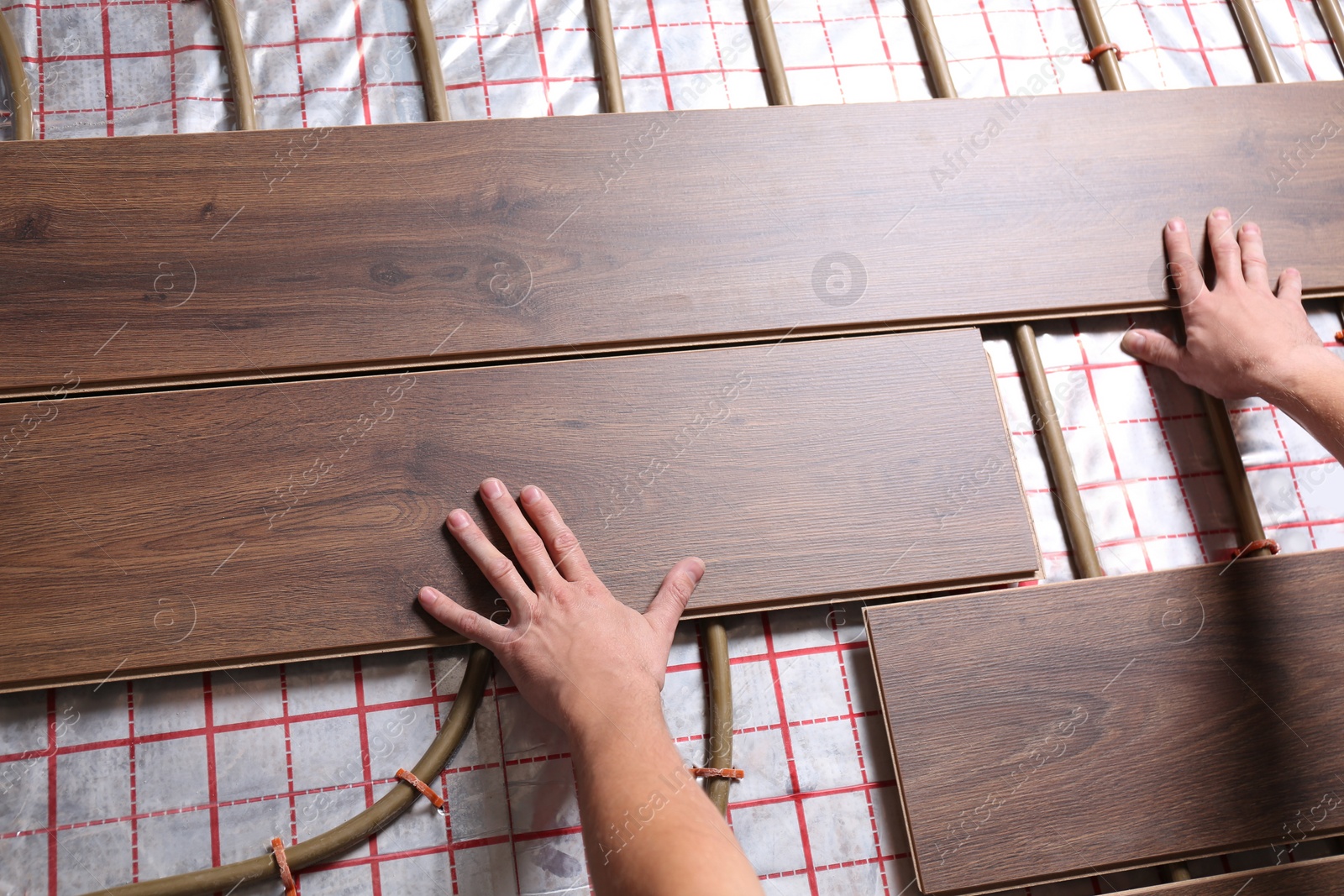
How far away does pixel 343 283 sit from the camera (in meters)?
1.47

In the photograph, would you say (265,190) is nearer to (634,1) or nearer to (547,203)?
(547,203)

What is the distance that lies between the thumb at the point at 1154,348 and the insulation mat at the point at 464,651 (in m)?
0.03

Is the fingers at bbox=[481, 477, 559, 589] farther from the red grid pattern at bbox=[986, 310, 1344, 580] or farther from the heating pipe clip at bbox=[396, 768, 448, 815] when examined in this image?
the red grid pattern at bbox=[986, 310, 1344, 580]

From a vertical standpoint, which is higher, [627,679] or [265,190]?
[265,190]

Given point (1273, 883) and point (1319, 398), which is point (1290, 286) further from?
point (1273, 883)

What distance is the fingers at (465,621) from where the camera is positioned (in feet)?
4.36

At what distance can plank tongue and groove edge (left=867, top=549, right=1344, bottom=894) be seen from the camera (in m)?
1.39

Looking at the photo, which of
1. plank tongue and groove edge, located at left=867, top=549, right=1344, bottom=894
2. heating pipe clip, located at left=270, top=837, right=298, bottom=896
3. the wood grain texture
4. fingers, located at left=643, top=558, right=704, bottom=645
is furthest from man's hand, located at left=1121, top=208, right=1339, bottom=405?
heating pipe clip, located at left=270, top=837, right=298, bottom=896

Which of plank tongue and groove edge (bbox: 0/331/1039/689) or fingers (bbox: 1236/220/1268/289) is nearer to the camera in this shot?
plank tongue and groove edge (bbox: 0/331/1039/689)

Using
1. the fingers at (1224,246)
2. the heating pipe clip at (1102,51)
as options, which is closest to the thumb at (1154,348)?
the fingers at (1224,246)

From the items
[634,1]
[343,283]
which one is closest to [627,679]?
[343,283]

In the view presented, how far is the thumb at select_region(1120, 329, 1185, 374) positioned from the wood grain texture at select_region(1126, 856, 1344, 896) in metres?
0.86

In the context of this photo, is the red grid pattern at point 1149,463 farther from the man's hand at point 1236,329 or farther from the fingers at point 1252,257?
the fingers at point 1252,257

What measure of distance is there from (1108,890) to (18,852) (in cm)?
168
